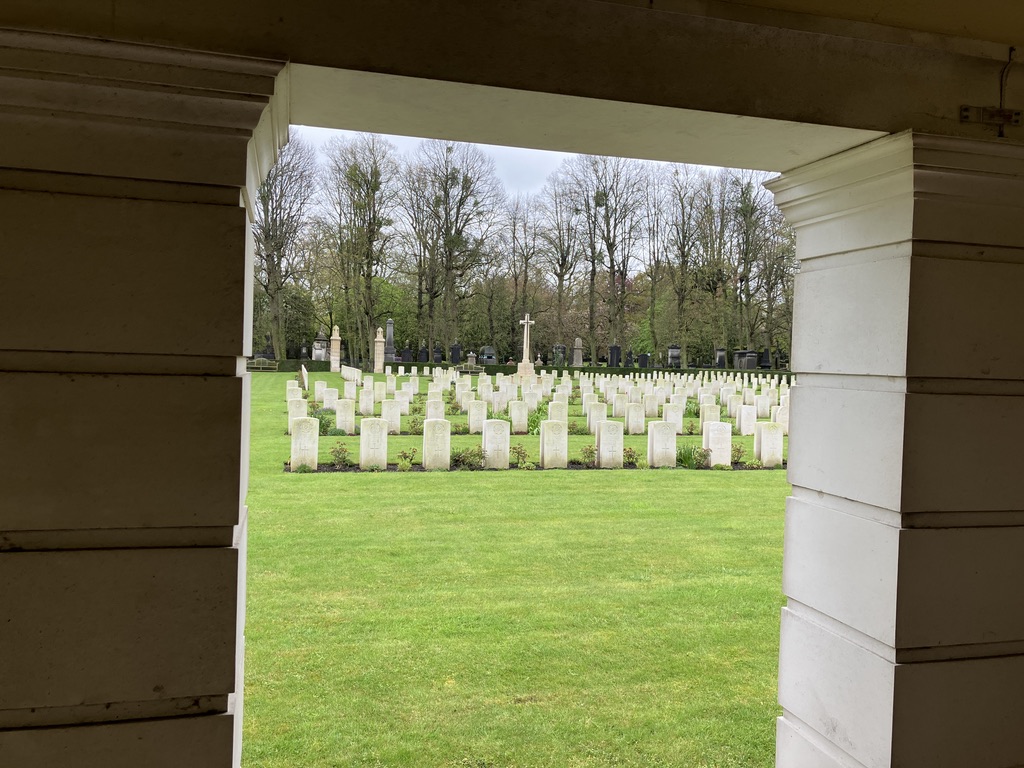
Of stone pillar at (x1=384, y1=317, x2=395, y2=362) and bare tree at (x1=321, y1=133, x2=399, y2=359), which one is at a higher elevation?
bare tree at (x1=321, y1=133, x2=399, y2=359)

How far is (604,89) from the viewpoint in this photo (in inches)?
75.2

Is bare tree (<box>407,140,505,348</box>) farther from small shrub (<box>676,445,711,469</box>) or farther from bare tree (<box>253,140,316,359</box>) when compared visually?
small shrub (<box>676,445,711,469</box>)

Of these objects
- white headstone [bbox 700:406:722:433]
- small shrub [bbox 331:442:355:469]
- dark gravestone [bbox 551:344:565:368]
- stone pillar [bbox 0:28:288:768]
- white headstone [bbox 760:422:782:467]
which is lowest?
small shrub [bbox 331:442:355:469]

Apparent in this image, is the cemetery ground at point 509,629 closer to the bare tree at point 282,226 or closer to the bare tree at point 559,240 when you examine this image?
the bare tree at point 282,226

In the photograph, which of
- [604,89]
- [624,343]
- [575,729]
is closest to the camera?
[604,89]

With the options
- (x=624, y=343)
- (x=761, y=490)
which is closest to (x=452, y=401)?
(x=761, y=490)

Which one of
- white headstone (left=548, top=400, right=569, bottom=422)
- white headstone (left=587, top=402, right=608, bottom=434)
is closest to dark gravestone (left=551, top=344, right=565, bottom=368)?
white headstone (left=587, top=402, right=608, bottom=434)

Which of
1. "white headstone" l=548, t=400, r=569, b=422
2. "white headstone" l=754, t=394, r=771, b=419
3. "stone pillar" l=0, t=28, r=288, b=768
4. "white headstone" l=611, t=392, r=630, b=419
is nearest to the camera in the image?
"stone pillar" l=0, t=28, r=288, b=768

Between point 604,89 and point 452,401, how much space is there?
16.2 metres

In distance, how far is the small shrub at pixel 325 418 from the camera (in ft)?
42.3

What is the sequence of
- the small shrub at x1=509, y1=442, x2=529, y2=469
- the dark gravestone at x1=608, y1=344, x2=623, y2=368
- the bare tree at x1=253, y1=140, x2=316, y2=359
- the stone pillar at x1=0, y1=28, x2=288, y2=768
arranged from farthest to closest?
the dark gravestone at x1=608, y1=344, x2=623, y2=368, the bare tree at x1=253, y1=140, x2=316, y2=359, the small shrub at x1=509, y1=442, x2=529, y2=469, the stone pillar at x1=0, y1=28, x2=288, y2=768

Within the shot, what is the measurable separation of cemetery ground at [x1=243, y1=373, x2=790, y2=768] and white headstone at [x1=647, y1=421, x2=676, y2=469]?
2.19m

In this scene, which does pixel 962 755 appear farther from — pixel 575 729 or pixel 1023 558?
pixel 575 729

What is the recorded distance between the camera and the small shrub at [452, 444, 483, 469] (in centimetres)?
1032
